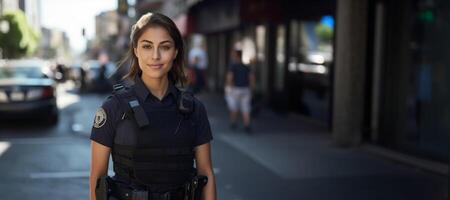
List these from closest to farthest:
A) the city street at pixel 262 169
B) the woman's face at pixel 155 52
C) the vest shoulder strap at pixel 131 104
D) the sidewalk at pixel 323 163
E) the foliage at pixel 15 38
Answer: the vest shoulder strap at pixel 131 104 → the woman's face at pixel 155 52 → the city street at pixel 262 169 → the sidewalk at pixel 323 163 → the foliage at pixel 15 38

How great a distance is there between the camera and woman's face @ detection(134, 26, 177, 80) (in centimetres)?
250

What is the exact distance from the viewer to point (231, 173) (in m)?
7.76

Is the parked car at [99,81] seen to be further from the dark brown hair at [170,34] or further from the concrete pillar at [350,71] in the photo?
the dark brown hair at [170,34]

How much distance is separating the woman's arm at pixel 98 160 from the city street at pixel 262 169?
393 centimetres

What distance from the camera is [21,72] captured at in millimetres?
13609

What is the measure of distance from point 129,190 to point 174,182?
0.63ft

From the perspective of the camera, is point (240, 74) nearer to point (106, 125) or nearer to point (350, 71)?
point (350, 71)

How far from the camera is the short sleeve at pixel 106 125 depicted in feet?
8.11

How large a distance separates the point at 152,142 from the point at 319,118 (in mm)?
11654

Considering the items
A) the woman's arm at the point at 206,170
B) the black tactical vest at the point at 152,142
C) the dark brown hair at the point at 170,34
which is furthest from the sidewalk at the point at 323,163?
the black tactical vest at the point at 152,142

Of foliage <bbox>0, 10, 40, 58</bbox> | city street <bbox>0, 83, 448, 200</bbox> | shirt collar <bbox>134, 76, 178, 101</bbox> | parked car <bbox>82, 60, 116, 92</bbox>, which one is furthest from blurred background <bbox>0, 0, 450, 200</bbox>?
foliage <bbox>0, 10, 40, 58</bbox>

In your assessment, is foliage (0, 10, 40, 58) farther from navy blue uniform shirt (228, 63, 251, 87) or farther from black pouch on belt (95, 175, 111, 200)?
black pouch on belt (95, 175, 111, 200)

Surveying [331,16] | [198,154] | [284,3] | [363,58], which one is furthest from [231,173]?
[284,3]

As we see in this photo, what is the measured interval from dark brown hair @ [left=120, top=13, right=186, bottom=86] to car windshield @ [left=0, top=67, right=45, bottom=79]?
11449 millimetres
